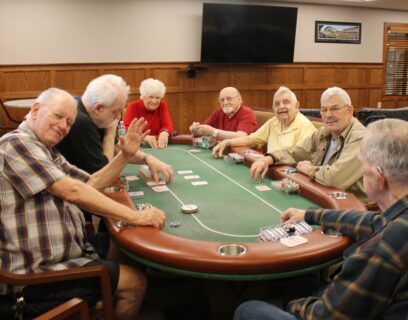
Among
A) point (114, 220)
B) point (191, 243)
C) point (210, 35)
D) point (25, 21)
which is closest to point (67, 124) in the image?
point (114, 220)

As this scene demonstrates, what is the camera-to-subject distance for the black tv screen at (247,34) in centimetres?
643

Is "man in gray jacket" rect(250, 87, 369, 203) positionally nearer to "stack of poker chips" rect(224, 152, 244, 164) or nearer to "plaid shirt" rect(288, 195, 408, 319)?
"stack of poker chips" rect(224, 152, 244, 164)

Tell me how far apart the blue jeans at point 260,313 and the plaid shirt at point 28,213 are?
65cm

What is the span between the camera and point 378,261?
40.3 inches

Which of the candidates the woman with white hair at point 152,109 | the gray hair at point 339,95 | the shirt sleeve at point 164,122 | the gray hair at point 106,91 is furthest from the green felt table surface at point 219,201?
the woman with white hair at point 152,109

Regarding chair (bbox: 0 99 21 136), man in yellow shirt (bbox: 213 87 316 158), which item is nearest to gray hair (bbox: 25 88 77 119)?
man in yellow shirt (bbox: 213 87 316 158)

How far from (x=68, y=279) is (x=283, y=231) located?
31.2 inches

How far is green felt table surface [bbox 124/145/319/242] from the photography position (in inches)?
66.1

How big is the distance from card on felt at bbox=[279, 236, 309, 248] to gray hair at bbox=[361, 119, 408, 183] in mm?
387

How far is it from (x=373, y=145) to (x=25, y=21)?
561 centimetres

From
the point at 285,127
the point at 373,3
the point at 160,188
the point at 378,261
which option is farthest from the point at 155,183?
the point at 373,3

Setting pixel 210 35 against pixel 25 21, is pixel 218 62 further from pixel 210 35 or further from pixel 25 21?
pixel 25 21

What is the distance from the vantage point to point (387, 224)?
3.62ft

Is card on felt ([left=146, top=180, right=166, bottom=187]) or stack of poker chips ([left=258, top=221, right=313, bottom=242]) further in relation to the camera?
card on felt ([left=146, top=180, right=166, bottom=187])
